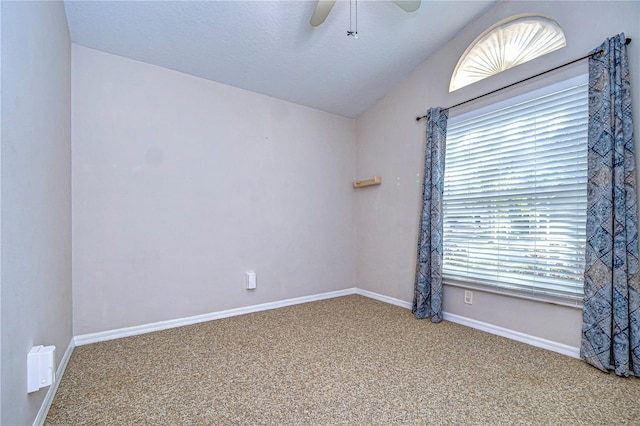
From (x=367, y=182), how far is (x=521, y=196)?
1716mm

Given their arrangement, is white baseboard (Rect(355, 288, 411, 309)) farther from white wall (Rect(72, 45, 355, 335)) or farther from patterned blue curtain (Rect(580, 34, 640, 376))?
patterned blue curtain (Rect(580, 34, 640, 376))

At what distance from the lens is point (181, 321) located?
112 inches

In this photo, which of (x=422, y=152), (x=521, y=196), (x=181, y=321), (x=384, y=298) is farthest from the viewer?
(x=384, y=298)

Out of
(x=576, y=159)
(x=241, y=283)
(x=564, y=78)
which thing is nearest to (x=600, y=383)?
(x=576, y=159)

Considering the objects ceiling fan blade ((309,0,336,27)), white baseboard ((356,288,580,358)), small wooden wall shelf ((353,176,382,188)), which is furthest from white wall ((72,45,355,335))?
white baseboard ((356,288,580,358))

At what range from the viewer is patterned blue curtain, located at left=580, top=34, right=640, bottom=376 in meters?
1.93

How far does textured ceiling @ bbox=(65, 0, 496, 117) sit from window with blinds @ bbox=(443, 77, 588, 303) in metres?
0.92

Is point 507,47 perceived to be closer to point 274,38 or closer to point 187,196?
point 274,38

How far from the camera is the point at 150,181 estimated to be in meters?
2.74

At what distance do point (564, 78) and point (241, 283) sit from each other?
10.6 ft

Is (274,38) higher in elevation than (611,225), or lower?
higher

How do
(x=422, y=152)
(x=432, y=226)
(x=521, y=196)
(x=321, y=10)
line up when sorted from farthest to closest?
(x=422, y=152), (x=432, y=226), (x=521, y=196), (x=321, y=10)

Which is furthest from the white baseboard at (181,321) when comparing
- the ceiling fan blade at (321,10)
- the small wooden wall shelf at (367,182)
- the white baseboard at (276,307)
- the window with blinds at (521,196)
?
the ceiling fan blade at (321,10)

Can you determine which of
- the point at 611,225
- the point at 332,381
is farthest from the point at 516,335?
the point at 332,381
